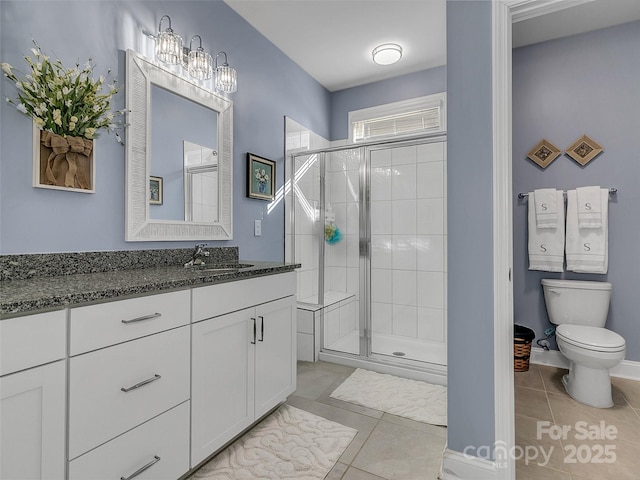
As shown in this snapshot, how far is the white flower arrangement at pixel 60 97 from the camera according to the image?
4.42ft

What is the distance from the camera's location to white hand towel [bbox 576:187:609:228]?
2.56 m

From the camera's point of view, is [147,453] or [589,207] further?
[589,207]

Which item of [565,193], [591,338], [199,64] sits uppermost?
[199,64]

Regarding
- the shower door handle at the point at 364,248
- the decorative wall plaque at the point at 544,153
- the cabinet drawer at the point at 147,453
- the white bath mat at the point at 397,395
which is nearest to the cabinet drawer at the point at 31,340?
the cabinet drawer at the point at 147,453

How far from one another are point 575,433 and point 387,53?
2994 mm

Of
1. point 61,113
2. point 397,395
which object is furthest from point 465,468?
point 61,113

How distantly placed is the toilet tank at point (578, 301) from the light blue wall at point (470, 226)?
171cm

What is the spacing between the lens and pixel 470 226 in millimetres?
1465

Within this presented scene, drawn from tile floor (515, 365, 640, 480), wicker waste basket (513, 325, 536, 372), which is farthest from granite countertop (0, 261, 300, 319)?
wicker waste basket (513, 325, 536, 372)

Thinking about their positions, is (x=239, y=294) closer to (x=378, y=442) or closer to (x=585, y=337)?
(x=378, y=442)

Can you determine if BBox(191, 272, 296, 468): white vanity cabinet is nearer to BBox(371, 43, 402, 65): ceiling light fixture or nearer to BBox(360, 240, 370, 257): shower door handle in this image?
BBox(360, 240, 370, 257): shower door handle

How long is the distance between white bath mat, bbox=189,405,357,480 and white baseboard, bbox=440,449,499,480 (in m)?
0.49

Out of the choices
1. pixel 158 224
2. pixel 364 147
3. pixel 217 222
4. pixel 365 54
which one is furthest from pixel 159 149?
pixel 365 54

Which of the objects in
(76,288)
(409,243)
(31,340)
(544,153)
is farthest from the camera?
(409,243)
